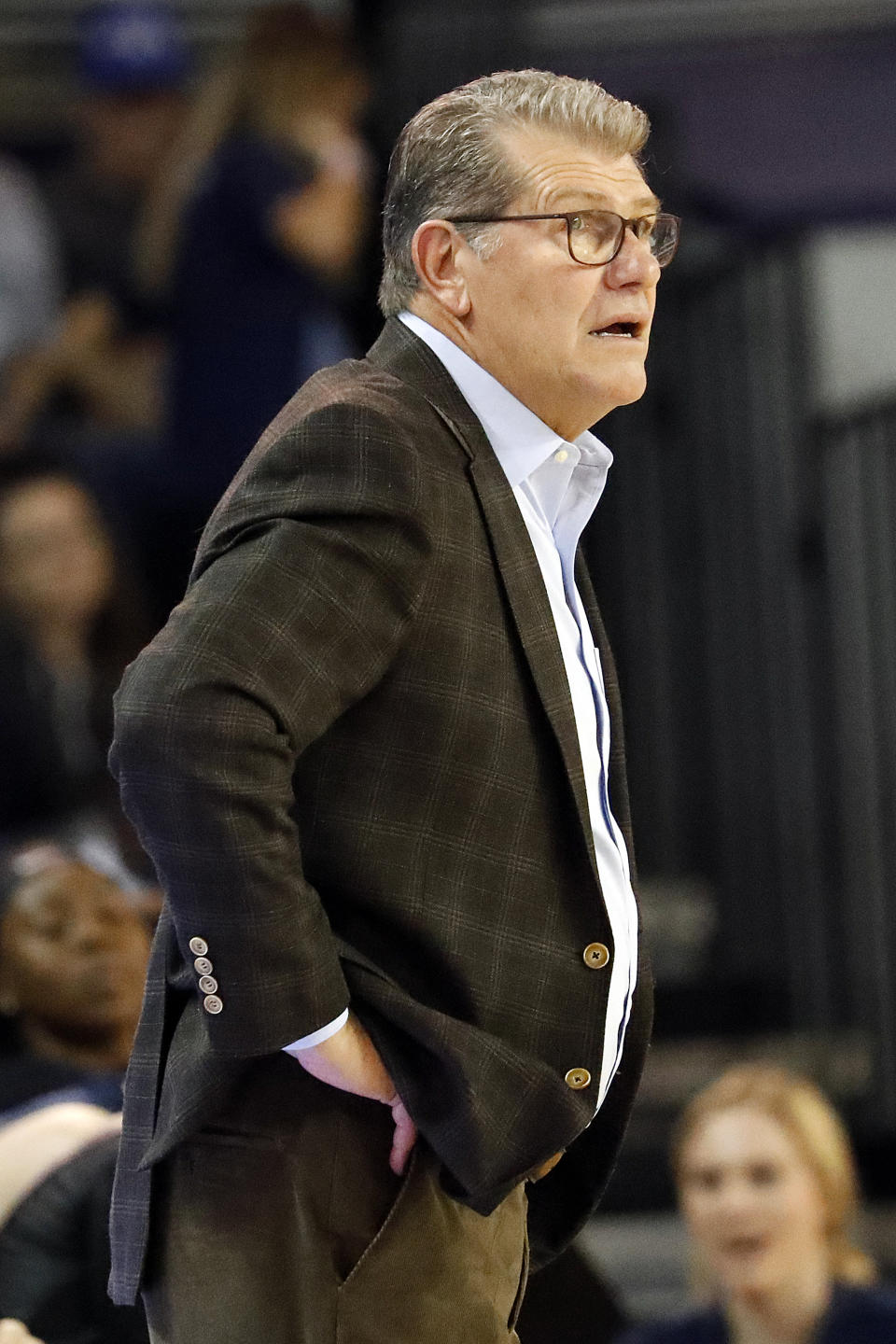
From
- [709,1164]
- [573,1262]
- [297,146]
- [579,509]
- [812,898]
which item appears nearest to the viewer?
[579,509]

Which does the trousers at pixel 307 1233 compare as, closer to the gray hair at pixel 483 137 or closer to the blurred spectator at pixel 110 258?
the gray hair at pixel 483 137

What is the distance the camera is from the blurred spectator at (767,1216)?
3.58 meters

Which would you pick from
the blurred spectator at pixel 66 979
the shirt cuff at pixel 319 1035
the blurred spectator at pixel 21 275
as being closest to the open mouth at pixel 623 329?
the shirt cuff at pixel 319 1035

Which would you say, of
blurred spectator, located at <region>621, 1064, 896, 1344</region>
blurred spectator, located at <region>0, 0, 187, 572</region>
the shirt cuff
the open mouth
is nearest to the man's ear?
the open mouth

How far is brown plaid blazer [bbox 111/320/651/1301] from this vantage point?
1.48m

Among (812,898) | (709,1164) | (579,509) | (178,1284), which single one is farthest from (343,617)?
(812,898)

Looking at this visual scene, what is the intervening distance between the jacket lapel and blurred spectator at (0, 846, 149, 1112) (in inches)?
59.1

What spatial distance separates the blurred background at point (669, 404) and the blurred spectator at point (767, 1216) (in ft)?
2.83

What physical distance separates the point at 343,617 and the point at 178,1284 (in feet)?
1.77

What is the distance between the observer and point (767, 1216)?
3.62m

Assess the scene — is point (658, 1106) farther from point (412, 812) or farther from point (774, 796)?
point (412, 812)

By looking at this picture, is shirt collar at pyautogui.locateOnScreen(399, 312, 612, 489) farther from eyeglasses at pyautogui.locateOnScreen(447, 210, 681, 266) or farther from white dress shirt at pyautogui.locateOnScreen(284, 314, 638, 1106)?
eyeglasses at pyautogui.locateOnScreen(447, 210, 681, 266)

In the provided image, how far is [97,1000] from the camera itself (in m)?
3.04

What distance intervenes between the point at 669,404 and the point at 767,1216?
2708mm
